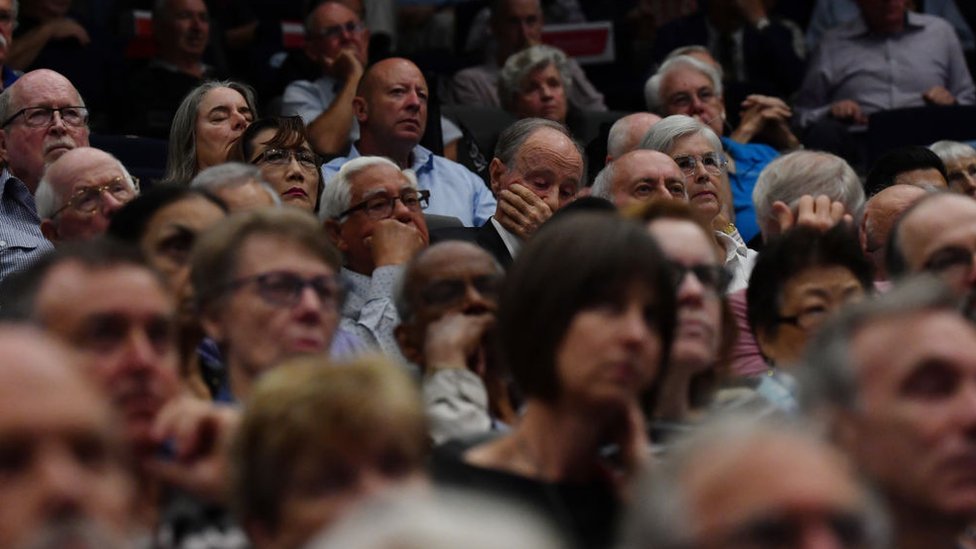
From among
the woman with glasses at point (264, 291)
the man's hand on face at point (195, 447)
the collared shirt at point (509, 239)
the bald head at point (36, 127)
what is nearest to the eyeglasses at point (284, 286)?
the woman with glasses at point (264, 291)

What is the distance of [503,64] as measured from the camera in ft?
28.5

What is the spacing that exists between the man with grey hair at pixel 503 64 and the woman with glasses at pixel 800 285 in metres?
4.51

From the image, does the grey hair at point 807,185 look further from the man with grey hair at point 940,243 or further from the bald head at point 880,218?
the man with grey hair at point 940,243

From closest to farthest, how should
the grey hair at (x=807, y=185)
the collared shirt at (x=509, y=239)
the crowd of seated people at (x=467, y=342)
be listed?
the crowd of seated people at (x=467, y=342) < the grey hair at (x=807, y=185) < the collared shirt at (x=509, y=239)

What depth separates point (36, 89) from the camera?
19.6 feet

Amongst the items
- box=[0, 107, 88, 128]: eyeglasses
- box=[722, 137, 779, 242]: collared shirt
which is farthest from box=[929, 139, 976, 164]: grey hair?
box=[0, 107, 88, 128]: eyeglasses

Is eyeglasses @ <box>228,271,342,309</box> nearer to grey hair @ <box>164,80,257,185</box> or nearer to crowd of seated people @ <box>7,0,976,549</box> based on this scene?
crowd of seated people @ <box>7,0,976,549</box>

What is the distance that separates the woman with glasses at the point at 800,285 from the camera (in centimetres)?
395

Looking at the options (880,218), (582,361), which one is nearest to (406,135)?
(880,218)

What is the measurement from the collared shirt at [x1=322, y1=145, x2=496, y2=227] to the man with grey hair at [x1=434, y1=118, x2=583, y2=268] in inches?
20.4

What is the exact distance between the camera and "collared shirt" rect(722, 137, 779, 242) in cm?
676

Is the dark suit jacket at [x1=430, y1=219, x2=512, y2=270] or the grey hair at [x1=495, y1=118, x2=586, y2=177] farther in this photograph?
the grey hair at [x1=495, y1=118, x2=586, y2=177]

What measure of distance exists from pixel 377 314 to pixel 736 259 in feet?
4.59

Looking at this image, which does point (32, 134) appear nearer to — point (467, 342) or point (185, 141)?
point (185, 141)
